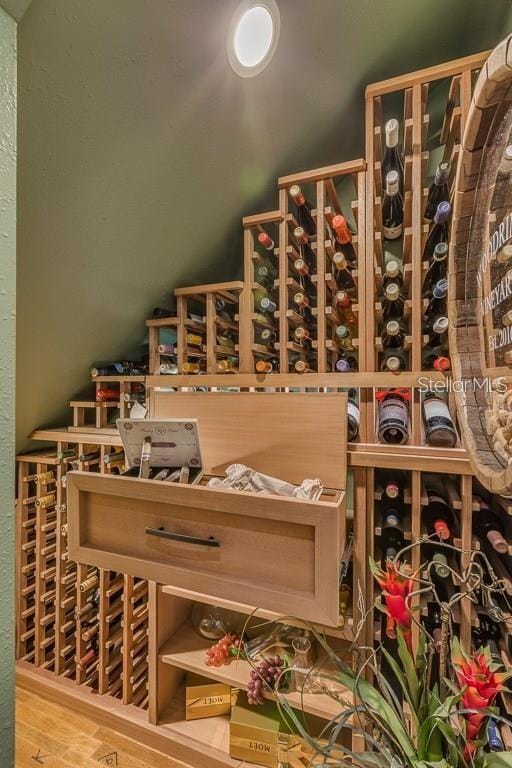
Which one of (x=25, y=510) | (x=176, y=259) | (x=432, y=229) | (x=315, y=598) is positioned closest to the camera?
(x=315, y=598)

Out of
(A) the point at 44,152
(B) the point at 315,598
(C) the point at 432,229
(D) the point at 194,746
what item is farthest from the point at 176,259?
(D) the point at 194,746

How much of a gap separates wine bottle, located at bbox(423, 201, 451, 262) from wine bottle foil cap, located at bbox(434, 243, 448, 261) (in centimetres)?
4

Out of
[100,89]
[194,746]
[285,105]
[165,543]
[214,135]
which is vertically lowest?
[194,746]

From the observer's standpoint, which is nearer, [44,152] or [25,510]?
[44,152]

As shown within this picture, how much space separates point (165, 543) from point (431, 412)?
2.18ft

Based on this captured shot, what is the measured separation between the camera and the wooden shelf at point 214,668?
2.91 feet

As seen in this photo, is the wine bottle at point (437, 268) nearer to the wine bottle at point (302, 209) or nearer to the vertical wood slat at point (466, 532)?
the wine bottle at point (302, 209)

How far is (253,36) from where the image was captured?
88 cm

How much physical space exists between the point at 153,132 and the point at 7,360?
2.81ft

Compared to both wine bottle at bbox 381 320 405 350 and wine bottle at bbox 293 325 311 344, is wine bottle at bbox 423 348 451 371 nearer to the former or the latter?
wine bottle at bbox 381 320 405 350

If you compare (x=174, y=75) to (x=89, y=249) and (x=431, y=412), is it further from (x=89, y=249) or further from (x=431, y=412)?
(x=431, y=412)

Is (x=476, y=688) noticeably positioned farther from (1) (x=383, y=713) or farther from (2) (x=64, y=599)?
(2) (x=64, y=599)

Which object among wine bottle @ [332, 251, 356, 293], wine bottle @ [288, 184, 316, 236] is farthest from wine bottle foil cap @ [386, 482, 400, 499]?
wine bottle @ [288, 184, 316, 236]

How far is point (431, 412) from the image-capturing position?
0.83 m
